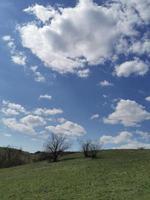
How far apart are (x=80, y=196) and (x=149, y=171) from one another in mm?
15247

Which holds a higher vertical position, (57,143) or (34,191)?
(57,143)

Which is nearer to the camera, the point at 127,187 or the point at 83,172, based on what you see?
the point at 127,187

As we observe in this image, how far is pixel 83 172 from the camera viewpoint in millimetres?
50812

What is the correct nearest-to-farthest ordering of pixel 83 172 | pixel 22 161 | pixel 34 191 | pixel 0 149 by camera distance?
pixel 34 191
pixel 83 172
pixel 22 161
pixel 0 149

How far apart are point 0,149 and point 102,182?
101 meters

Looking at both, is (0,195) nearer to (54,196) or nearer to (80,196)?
(54,196)

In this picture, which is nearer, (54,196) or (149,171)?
(54,196)

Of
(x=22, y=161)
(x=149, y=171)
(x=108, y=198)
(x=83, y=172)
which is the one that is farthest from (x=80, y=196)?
(x=22, y=161)

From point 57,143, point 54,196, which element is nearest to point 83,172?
point 54,196

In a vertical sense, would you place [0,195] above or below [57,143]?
below

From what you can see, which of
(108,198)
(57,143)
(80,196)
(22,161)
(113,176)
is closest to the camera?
(108,198)

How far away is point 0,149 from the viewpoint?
449 feet

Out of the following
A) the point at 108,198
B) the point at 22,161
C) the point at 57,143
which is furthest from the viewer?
the point at 22,161

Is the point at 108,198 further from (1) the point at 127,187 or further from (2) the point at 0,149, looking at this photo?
(2) the point at 0,149
